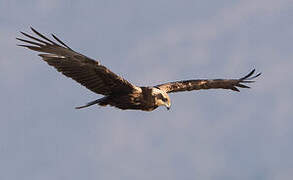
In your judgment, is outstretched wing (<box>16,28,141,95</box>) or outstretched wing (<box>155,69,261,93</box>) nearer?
outstretched wing (<box>16,28,141,95</box>)

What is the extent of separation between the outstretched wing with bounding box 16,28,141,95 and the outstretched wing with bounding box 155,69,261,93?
1.93 metres

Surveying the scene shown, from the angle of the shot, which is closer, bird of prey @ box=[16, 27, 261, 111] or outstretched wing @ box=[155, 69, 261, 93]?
bird of prey @ box=[16, 27, 261, 111]

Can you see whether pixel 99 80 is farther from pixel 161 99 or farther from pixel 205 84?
pixel 205 84

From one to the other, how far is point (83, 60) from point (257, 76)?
5.25 meters

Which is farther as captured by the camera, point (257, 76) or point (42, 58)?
point (257, 76)

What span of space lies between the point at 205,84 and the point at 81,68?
14.0 ft

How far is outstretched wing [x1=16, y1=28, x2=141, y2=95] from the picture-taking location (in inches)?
607

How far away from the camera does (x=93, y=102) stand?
15.8 metres

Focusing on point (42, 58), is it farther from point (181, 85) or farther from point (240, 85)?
point (240, 85)

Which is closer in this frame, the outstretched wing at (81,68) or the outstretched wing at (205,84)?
the outstretched wing at (81,68)

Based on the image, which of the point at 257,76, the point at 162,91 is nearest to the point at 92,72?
the point at 162,91

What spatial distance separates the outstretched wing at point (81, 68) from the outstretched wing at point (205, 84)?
6.34ft

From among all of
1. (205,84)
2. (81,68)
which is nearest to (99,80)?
(81,68)

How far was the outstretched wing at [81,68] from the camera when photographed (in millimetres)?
15414
